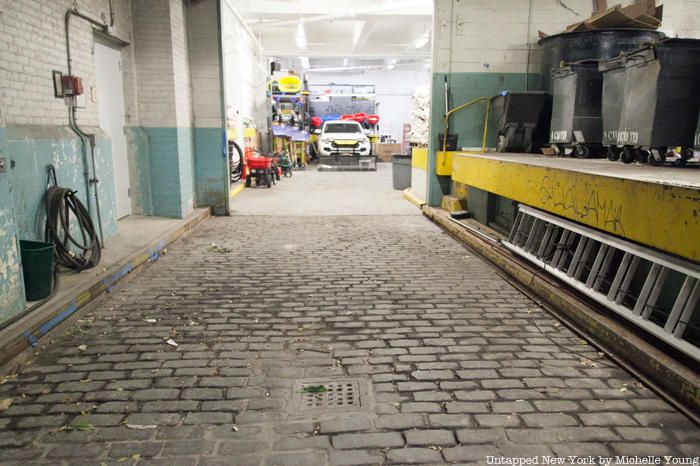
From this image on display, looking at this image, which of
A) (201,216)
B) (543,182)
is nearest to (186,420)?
(543,182)

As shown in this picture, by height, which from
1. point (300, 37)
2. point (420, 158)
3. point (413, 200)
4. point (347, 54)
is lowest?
point (413, 200)

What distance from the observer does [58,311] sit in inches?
149

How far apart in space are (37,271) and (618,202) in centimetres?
446

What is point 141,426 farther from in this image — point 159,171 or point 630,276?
point 159,171

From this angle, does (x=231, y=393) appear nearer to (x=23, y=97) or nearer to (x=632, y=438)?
(x=632, y=438)

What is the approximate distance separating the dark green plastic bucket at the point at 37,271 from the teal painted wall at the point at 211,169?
197 inches

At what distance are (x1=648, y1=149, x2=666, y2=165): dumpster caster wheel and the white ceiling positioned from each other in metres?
11.7

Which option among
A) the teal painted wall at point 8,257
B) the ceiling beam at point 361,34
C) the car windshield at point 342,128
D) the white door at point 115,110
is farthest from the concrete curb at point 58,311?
the ceiling beam at point 361,34

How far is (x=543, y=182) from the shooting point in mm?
4562

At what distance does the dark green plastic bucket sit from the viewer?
12.8 feet

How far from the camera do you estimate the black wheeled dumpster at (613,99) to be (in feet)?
16.6

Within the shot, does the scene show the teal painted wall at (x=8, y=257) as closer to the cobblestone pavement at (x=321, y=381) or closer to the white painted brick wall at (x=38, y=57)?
the cobblestone pavement at (x=321, y=381)

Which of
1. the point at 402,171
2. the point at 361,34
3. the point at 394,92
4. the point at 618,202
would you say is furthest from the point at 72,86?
the point at 394,92

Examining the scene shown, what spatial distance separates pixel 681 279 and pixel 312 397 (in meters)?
2.56
